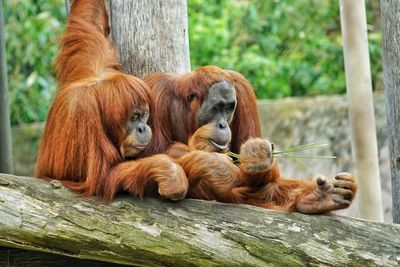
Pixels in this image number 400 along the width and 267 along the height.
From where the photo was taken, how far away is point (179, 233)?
4066 millimetres

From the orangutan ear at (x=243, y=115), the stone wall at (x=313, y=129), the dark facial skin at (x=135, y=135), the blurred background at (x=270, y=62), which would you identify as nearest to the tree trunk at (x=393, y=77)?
the orangutan ear at (x=243, y=115)

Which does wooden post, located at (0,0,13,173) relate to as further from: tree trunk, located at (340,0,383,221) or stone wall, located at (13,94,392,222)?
stone wall, located at (13,94,392,222)

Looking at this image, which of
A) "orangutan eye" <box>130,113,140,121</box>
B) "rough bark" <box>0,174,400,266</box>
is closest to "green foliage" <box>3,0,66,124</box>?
"orangutan eye" <box>130,113,140,121</box>

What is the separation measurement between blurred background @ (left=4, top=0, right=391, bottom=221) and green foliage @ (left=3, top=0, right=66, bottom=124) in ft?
0.04

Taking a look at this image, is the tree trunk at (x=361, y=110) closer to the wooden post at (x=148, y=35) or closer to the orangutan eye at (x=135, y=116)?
the wooden post at (x=148, y=35)

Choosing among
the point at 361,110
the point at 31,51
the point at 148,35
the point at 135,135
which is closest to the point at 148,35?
the point at 148,35

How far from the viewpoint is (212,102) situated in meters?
4.69

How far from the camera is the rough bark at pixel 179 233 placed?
3994mm

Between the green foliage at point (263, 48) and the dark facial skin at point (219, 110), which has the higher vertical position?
the green foliage at point (263, 48)

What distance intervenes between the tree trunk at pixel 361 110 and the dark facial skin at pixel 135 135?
1.75 meters

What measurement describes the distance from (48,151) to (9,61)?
5.63 metres

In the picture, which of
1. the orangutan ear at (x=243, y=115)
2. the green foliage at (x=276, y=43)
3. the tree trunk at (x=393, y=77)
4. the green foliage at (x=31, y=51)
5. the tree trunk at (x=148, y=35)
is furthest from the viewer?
the green foliage at (x=276, y=43)

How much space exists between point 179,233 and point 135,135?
0.65m

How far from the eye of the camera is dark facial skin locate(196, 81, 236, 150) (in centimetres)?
461
